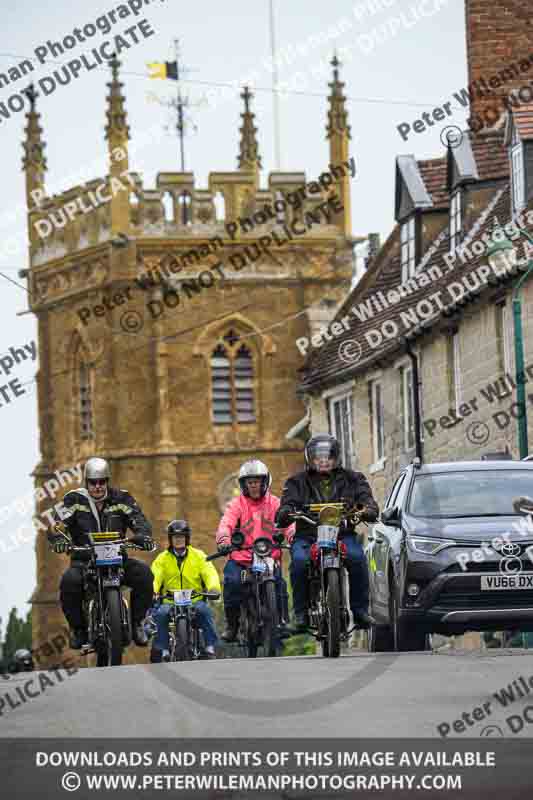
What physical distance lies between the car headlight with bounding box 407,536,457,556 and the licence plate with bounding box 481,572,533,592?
418 mm

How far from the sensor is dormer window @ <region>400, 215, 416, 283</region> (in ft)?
137

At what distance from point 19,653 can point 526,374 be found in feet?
35.6

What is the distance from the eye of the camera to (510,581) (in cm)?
1770

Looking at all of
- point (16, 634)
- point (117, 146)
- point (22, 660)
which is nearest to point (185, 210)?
point (117, 146)

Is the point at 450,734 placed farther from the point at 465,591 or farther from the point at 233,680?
the point at 465,591

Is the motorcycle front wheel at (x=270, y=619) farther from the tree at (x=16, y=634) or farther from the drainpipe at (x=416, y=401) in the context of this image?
the tree at (x=16, y=634)

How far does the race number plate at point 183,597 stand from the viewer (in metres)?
19.9

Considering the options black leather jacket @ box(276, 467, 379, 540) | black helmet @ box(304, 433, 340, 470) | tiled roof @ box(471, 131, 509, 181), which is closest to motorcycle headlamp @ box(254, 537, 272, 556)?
black leather jacket @ box(276, 467, 379, 540)

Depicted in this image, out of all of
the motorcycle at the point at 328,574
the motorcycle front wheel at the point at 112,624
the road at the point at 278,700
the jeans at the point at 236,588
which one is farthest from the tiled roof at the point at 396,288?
the road at the point at 278,700

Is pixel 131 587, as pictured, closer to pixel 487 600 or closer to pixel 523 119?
pixel 487 600

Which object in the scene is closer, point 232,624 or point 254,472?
point 254,472

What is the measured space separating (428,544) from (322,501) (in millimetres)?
946

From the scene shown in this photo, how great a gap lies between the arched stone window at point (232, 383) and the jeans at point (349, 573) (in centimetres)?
6061

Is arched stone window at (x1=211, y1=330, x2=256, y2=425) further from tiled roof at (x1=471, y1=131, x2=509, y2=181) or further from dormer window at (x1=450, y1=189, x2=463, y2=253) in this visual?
tiled roof at (x1=471, y1=131, x2=509, y2=181)
